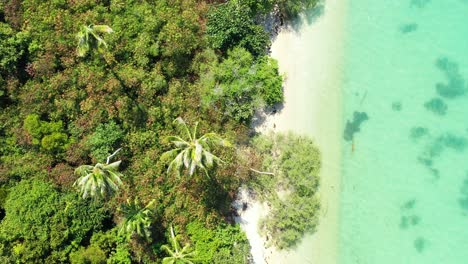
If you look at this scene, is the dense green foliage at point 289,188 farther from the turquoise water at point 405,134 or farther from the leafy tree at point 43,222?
the leafy tree at point 43,222

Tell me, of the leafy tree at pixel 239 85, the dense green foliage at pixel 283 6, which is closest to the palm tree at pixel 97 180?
the leafy tree at pixel 239 85

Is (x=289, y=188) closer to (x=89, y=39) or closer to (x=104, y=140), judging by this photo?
(x=104, y=140)

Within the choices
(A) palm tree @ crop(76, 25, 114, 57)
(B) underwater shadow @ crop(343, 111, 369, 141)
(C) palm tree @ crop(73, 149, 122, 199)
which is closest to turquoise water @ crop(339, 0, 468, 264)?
(B) underwater shadow @ crop(343, 111, 369, 141)

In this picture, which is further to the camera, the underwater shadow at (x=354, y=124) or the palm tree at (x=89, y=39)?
the underwater shadow at (x=354, y=124)

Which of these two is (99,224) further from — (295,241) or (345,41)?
(345,41)

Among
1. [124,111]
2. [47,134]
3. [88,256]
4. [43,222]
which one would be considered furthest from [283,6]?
[43,222]

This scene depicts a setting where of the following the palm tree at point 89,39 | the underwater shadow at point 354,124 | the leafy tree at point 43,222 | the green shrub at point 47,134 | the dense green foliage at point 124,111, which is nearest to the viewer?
the palm tree at point 89,39
